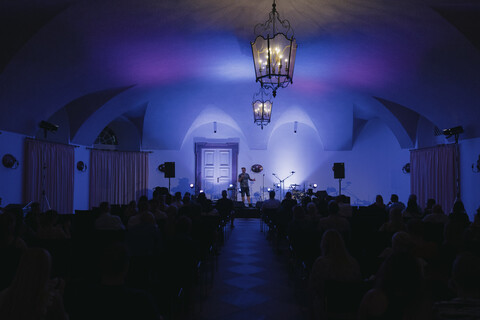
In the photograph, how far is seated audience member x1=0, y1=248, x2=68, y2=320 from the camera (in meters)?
1.99

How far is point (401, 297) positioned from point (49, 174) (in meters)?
11.0

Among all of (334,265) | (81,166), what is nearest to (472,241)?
(334,265)

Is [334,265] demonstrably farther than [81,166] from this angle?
No

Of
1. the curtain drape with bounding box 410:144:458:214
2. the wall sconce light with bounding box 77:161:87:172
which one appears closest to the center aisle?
the curtain drape with bounding box 410:144:458:214

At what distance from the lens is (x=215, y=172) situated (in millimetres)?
17328

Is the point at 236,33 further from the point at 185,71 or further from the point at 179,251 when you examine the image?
the point at 179,251

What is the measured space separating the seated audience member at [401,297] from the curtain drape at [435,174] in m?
10.2

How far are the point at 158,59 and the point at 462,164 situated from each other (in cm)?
936

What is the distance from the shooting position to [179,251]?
4188 mm

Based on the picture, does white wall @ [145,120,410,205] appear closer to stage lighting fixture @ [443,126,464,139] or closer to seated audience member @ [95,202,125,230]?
stage lighting fixture @ [443,126,464,139]

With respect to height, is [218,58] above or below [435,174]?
above

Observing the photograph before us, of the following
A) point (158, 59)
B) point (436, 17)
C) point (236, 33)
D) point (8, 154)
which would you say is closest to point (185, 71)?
point (158, 59)

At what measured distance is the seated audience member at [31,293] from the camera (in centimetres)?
199

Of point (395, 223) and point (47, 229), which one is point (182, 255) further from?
point (395, 223)
